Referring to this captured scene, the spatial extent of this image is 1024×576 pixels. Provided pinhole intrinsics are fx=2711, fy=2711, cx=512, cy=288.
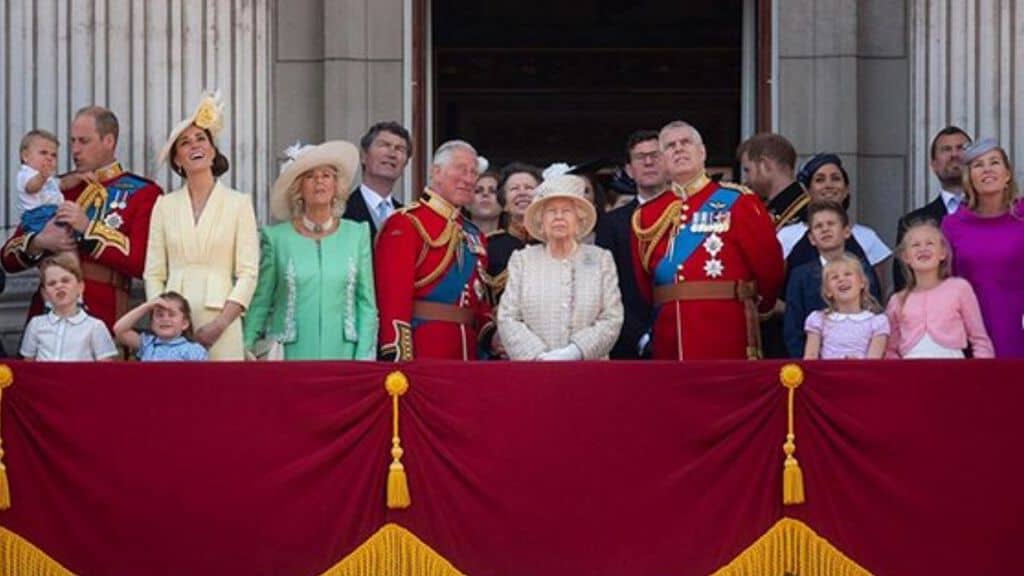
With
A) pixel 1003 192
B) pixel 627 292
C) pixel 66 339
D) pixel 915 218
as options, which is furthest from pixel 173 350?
pixel 1003 192

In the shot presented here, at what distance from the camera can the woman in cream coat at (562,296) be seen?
12.0 metres

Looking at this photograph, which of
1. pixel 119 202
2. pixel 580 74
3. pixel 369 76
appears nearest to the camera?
pixel 119 202

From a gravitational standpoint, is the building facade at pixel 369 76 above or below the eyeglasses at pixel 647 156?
above

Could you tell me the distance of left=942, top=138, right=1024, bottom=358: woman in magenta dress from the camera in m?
12.3

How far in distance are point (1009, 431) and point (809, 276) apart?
A: 145 cm

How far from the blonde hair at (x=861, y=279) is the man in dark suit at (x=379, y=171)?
2275mm

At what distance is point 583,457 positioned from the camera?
11312 mm

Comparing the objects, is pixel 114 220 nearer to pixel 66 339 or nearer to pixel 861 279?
pixel 66 339

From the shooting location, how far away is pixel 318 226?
12422 mm

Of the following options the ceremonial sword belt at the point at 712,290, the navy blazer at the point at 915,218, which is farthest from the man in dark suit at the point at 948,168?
the ceremonial sword belt at the point at 712,290

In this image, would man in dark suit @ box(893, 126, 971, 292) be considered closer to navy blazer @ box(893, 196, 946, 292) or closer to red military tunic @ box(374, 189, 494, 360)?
navy blazer @ box(893, 196, 946, 292)

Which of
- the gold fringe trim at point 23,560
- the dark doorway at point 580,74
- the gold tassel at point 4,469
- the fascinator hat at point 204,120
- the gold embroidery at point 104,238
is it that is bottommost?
the gold fringe trim at point 23,560

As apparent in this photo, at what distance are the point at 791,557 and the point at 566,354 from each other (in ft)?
4.66

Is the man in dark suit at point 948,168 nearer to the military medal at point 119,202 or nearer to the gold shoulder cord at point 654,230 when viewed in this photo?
the gold shoulder cord at point 654,230
